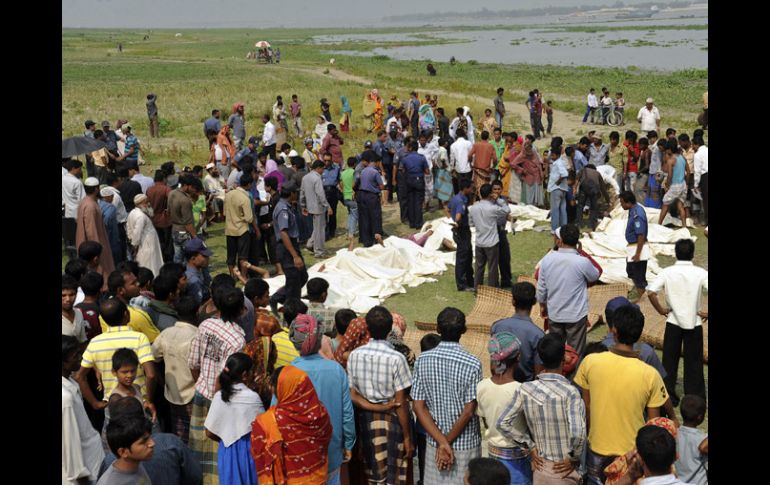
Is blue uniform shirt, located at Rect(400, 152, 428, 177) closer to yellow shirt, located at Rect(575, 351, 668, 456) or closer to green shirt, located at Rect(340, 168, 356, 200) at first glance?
green shirt, located at Rect(340, 168, 356, 200)

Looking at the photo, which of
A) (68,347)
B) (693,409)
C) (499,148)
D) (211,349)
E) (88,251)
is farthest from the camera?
(499,148)

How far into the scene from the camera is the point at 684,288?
690 cm

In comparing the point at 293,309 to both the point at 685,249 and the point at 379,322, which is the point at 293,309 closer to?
the point at 379,322

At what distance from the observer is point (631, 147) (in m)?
14.2

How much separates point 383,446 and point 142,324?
225cm

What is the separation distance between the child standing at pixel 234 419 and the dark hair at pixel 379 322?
864mm

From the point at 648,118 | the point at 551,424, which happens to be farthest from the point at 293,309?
the point at 648,118

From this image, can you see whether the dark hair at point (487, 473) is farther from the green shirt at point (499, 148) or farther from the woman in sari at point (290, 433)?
the green shirt at point (499, 148)

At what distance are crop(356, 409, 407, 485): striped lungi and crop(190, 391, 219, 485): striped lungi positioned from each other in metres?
1.05

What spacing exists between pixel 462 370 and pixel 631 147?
33.3ft

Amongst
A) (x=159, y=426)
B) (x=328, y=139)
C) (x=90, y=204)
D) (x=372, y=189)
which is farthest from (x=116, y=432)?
(x=328, y=139)

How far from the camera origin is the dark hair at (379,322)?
211 inches

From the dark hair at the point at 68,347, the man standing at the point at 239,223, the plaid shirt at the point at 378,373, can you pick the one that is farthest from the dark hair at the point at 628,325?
the man standing at the point at 239,223
